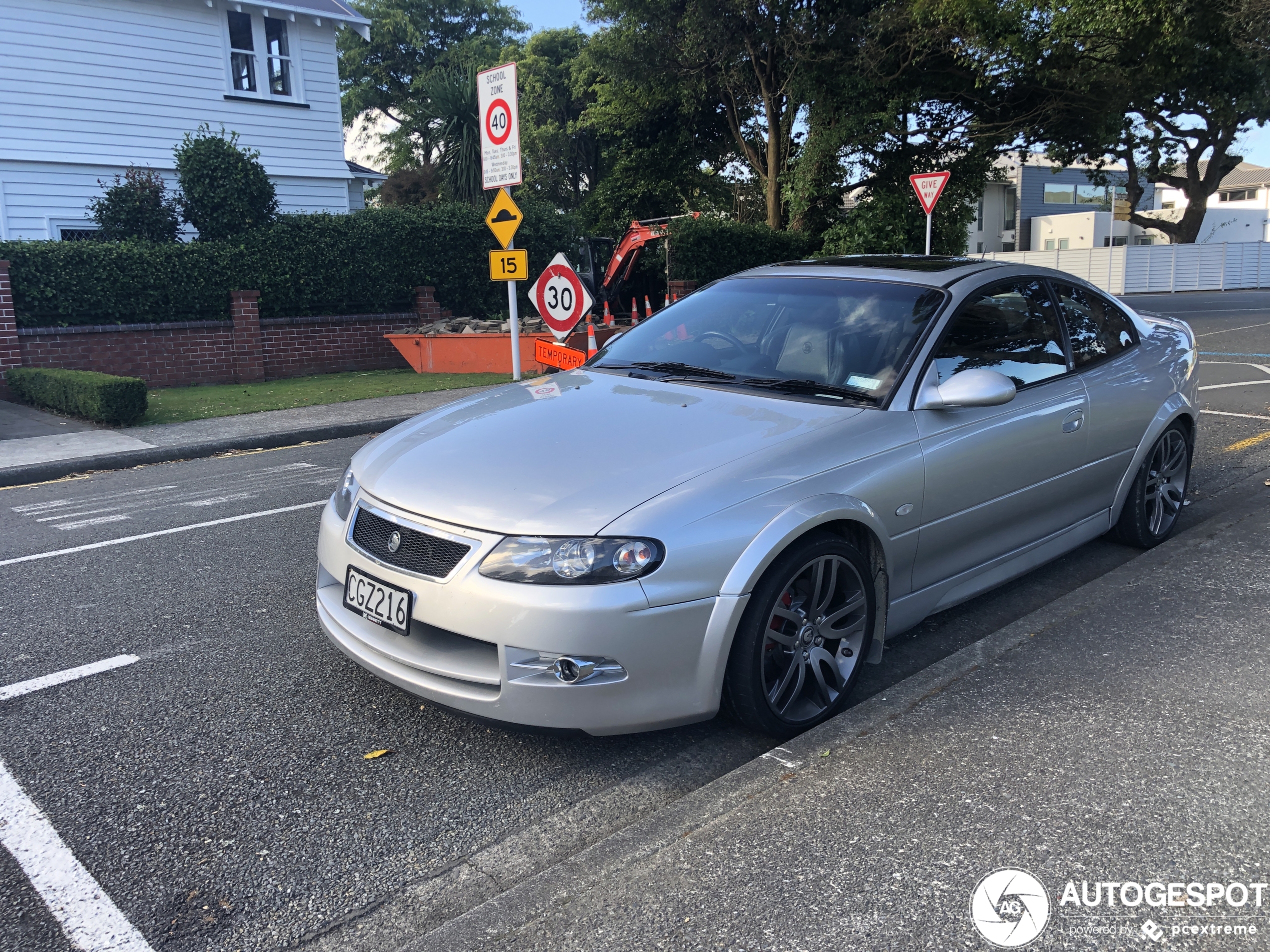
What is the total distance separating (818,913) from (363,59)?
47.8 metres

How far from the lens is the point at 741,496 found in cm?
305

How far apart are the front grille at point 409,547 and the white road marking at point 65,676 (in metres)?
1.45

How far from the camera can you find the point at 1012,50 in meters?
18.3

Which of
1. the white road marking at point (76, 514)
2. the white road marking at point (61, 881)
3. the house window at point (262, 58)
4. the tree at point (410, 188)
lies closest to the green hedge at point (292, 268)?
the house window at point (262, 58)

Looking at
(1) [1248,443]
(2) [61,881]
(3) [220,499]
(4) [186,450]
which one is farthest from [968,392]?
(4) [186,450]

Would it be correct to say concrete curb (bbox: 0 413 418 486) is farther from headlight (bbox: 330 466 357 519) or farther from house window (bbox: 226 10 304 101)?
house window (bbox: 226 10 304 101)

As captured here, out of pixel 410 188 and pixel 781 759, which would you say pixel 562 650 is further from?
pixel 410 188

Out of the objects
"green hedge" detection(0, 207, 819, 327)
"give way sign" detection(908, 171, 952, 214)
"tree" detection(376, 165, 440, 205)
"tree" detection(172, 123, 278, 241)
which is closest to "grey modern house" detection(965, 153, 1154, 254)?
"tree" detection(376, 165, 440, 205)

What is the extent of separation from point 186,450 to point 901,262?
7.37m

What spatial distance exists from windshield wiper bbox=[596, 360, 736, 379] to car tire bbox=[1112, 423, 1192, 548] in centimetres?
242

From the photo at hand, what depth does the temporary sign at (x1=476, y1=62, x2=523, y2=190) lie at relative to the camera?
36.2 ft

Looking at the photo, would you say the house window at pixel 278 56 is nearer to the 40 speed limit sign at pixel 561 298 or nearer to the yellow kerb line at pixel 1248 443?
the 40 speed limit sign at pixel 561 298

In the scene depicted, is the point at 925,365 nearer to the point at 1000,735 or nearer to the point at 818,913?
the point at 1000,735

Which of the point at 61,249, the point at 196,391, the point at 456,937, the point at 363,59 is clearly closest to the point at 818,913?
the point at 456,937
